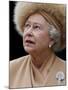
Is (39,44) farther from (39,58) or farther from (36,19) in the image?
(36,19)

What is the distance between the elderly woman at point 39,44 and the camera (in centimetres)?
193

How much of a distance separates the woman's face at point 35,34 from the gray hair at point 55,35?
4 centimetres

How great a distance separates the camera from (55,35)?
201 cm

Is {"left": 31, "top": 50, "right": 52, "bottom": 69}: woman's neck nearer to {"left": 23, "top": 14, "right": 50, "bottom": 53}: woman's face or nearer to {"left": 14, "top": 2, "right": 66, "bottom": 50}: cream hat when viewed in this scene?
{"left": 23, "top": 14, "right": 50, "bottom": 53}: woman's face

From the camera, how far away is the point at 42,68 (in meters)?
1.99

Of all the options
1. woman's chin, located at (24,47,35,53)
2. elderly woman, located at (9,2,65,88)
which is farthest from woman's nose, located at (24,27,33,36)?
woman's chin, located at (24,47,35,53)

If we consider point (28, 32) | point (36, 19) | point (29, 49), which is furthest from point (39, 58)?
point (36, 19)

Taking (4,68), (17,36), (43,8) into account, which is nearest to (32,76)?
(4,68)

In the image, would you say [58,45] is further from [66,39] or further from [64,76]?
[64,76]

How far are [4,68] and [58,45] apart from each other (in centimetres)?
57

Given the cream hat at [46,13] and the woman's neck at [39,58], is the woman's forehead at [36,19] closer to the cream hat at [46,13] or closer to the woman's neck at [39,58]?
the cream hat at [46,13]

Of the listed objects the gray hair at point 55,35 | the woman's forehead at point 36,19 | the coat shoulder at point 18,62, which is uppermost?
the woman's forehead at point 36,19

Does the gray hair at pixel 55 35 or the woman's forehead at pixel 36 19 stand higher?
the woman's forehead at pixel 36 19

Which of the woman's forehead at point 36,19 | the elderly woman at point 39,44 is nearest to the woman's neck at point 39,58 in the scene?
the elderly woman at point 39,44
